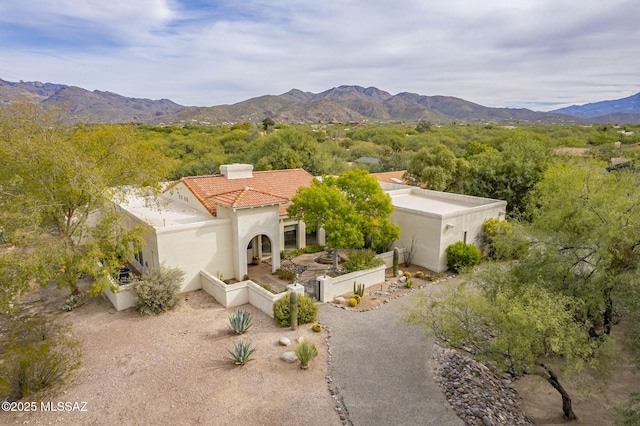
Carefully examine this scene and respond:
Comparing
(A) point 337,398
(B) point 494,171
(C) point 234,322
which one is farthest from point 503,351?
(B) point 494,171

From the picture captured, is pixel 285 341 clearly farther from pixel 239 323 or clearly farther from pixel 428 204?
pixel 428 204

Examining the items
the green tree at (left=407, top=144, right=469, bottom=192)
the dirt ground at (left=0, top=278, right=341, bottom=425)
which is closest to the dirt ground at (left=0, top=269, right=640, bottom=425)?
the dirt ground at (left=0, top=278, right=341, bottom=425)

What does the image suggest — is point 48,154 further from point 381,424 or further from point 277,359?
point 381,424

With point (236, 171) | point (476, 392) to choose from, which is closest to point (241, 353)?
point (476, 392)

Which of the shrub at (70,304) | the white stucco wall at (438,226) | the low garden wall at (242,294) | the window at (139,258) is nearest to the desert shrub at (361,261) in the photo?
the white stucco wall at (438,226)

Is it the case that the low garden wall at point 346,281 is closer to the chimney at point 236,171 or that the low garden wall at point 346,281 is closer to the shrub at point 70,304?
the chimney at point 236,171

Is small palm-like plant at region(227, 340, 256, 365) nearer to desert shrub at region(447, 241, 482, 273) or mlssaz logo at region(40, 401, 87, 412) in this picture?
mlssaz logo at region(40, 401, 87, 412)

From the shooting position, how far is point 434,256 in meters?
22.1

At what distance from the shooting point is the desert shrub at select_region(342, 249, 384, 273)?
66.1ft

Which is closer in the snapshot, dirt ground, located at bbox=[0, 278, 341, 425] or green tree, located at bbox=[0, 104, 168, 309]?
dirt ground, located at bbox=[0, 278, 341, 425]

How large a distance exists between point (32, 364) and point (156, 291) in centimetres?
539

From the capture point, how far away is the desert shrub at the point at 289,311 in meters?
15.6

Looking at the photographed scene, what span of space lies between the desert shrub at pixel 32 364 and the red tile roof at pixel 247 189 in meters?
9.03

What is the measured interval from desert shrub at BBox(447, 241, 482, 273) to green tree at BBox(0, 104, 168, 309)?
16.3 metres
